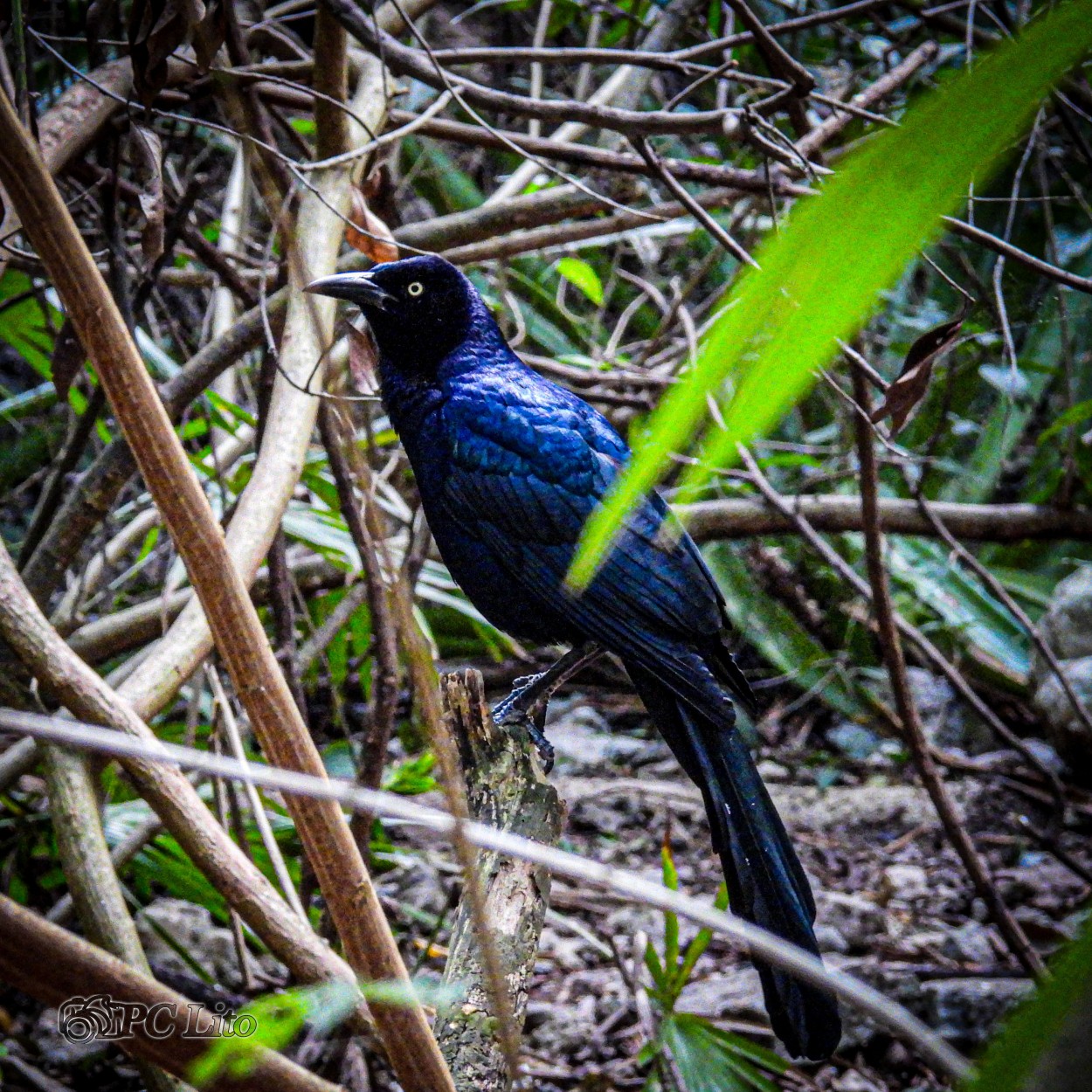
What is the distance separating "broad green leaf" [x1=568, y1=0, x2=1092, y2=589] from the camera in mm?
396

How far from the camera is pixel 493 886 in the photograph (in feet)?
6.34

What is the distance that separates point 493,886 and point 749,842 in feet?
1.82

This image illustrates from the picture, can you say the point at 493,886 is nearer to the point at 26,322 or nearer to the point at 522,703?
the point at 522,703

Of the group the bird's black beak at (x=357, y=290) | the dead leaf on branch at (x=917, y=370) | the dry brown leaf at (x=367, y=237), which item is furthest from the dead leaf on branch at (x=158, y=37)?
the dead leaf on branch at (x=917, y=370)

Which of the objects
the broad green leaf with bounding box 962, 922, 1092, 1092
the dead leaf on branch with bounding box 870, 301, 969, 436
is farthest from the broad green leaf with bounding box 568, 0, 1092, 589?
the dead leaf on branch with bounding box 870, 301, 969, 436

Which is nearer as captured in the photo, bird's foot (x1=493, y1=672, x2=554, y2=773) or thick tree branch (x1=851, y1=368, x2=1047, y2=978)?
bird's foot (x1=493, y1=672, x2=554, y2=773)

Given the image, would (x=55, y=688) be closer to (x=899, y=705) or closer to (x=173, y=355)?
(x=899, y=705)

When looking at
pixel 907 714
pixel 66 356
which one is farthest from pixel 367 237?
pixel 907 714

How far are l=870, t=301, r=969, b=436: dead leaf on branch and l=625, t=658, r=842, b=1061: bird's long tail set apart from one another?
690mm

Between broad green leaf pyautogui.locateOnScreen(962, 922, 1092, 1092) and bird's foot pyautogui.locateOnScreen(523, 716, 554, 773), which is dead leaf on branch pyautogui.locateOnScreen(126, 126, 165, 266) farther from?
broad green leaf pyautogui.locateOnScreen(962, 922, 1092, 1092)

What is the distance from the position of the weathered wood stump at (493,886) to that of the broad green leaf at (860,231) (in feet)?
4.42

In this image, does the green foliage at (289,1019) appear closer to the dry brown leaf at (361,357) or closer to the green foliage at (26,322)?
the dry brown leaf at (361,357)

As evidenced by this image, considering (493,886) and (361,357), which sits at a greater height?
(361,357)

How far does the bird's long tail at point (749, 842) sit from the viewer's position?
2.00 metres
